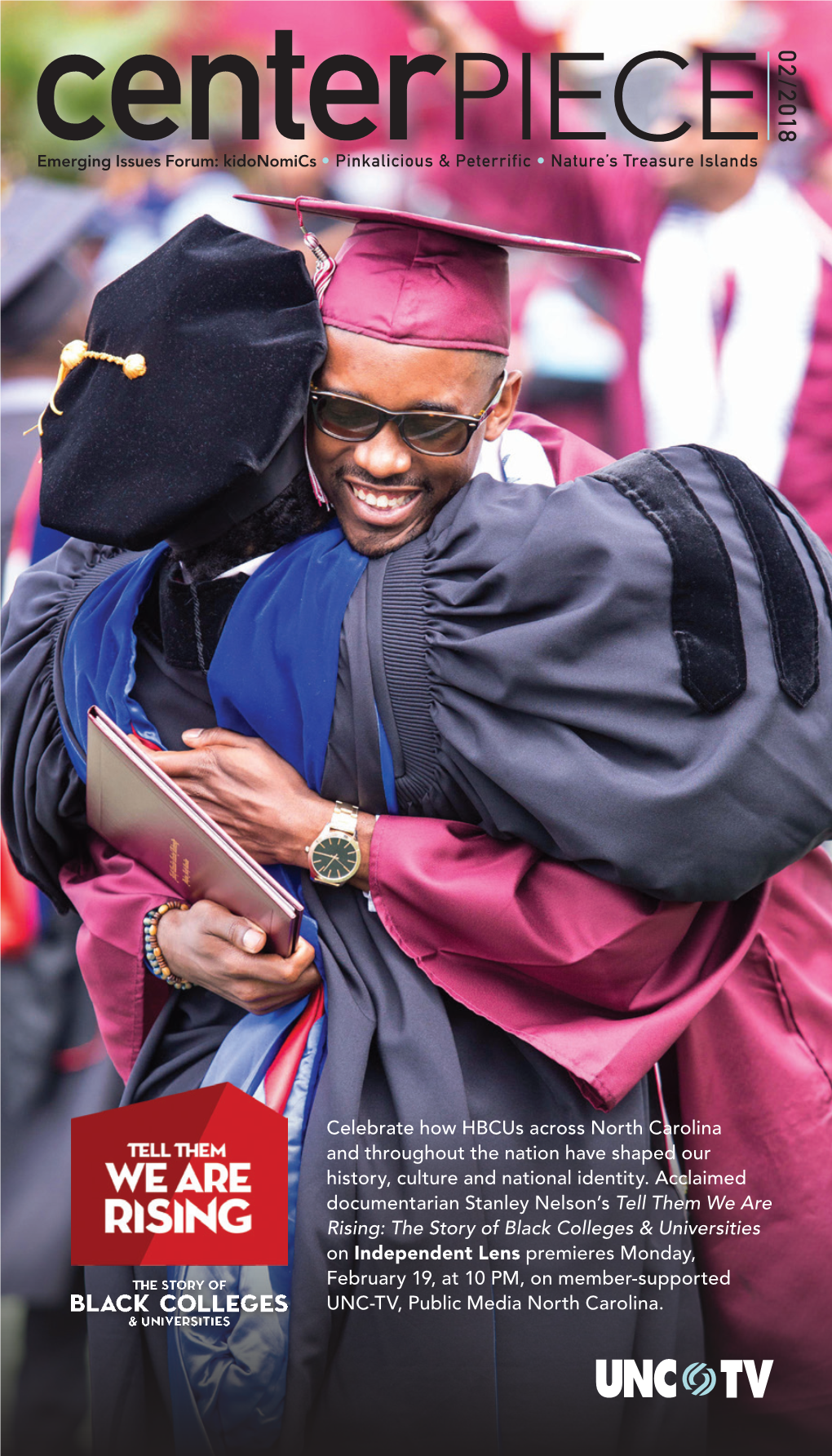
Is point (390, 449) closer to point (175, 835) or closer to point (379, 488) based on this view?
point (379, 488)

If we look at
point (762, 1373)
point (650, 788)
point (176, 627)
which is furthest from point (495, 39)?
point (762, 1373)

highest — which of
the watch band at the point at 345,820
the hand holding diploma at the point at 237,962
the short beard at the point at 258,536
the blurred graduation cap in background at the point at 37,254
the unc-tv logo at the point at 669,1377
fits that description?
the blurred graduation cap in background at the point at 37,254

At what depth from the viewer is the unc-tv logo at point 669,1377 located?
5.83ft

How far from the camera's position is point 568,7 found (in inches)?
116

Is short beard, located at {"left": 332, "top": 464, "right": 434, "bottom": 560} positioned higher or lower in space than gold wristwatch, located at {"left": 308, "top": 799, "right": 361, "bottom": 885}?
higher

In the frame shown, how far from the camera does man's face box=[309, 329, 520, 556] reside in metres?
1.76

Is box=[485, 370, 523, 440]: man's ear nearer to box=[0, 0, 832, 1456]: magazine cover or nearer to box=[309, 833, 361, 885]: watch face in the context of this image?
box=[0, 0, 832, 1456]: magazine cover

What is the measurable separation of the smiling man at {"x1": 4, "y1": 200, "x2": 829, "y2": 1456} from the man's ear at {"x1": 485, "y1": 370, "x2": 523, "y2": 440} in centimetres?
5

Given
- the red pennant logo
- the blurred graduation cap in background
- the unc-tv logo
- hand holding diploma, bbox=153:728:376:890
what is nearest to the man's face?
hand holding diploma, bbox=153:728:376:890

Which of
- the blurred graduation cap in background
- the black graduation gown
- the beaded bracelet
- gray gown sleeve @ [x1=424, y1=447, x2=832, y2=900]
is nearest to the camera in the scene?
gray gown sleeve @ [x1=424, y1=447, x2=832, y2=900]

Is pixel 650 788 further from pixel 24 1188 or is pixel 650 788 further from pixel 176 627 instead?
pixel 24 1188

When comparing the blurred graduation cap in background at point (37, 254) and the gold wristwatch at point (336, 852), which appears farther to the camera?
the blurred graduation cap in background at point (37, 254)

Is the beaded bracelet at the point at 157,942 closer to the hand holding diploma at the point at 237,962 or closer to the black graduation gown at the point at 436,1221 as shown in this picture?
the hand holding diploma at the point at 237,962

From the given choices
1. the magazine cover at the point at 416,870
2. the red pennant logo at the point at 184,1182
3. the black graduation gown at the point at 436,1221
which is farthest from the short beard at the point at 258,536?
the red pennant logo at the point at 184,1182
